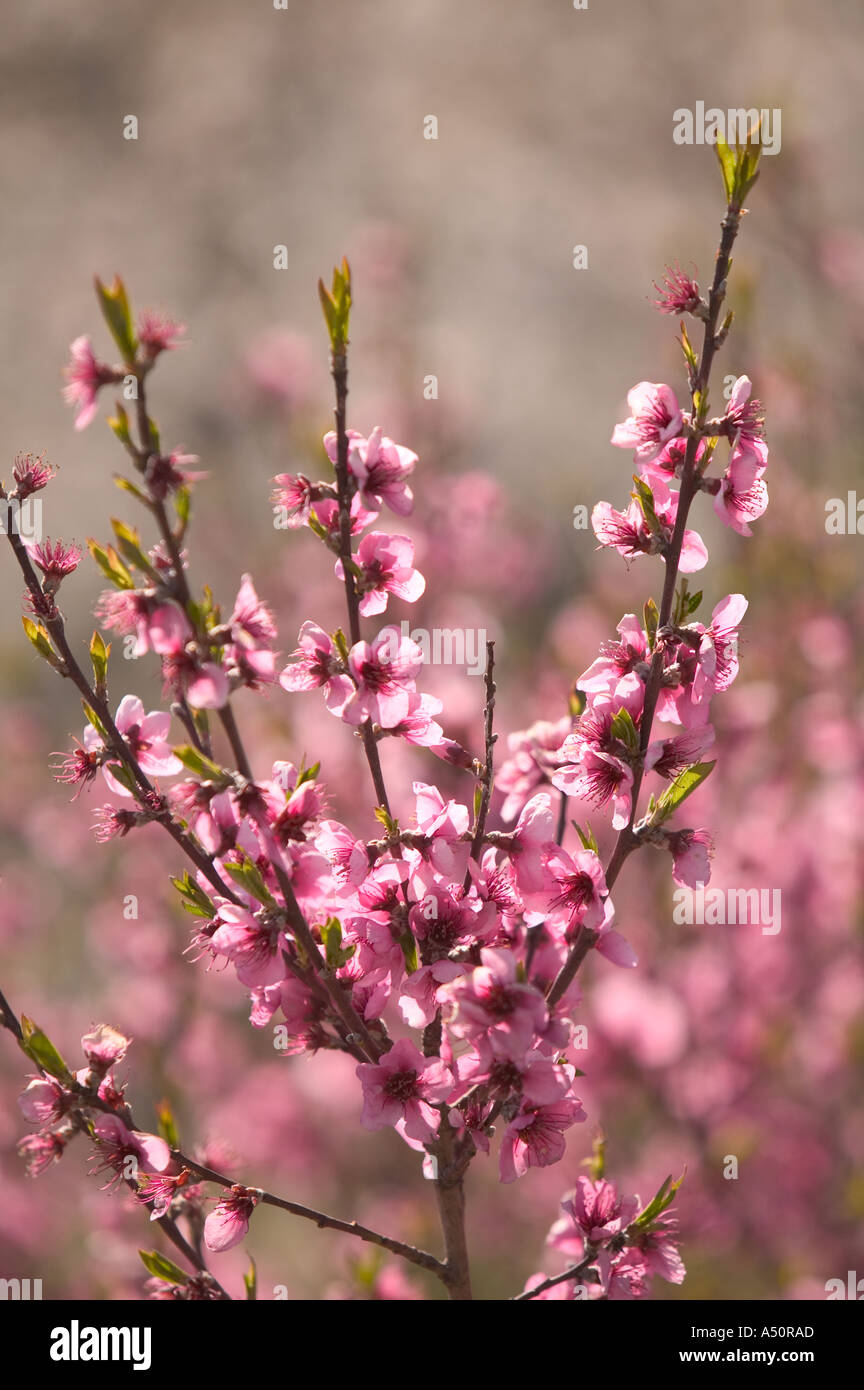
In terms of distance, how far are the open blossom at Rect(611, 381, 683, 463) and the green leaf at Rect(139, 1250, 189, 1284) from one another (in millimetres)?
1283

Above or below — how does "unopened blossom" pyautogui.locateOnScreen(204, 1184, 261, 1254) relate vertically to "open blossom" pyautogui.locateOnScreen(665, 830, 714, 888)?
below

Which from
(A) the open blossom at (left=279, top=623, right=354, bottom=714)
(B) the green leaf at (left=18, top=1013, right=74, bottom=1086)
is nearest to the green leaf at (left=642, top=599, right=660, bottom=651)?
(A) the open blossom at (left=279, top=623, right=354, bottom=714)

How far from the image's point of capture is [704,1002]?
12.6 feet

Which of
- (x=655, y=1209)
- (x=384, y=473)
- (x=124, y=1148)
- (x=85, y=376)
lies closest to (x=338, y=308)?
(x=384, y=473)

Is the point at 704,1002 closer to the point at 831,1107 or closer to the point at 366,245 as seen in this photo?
the point at 831,1107

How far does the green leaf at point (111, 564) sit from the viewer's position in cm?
138

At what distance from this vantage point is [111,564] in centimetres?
138

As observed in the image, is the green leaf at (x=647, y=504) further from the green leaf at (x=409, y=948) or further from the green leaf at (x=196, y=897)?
the green leaf at (x=196, y=897)

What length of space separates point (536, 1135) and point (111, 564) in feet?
3.09

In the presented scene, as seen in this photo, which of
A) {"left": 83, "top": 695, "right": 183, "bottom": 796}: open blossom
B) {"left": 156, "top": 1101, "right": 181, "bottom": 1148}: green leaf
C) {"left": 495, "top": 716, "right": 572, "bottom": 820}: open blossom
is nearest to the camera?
{"left": 83, "top": 695, "right": 183, "bottom": 796}: open blossom

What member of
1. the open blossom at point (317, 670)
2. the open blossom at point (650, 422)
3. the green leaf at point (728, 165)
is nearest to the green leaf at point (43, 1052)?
the open blossom at point (317, 670)

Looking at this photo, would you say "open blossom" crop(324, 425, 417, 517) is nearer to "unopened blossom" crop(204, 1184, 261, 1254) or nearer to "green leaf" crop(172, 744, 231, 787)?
"green leaf" crop(172, 744, 231, 787)

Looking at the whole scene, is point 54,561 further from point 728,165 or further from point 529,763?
point 728,165

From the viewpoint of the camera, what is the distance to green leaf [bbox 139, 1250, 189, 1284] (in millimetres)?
1540
